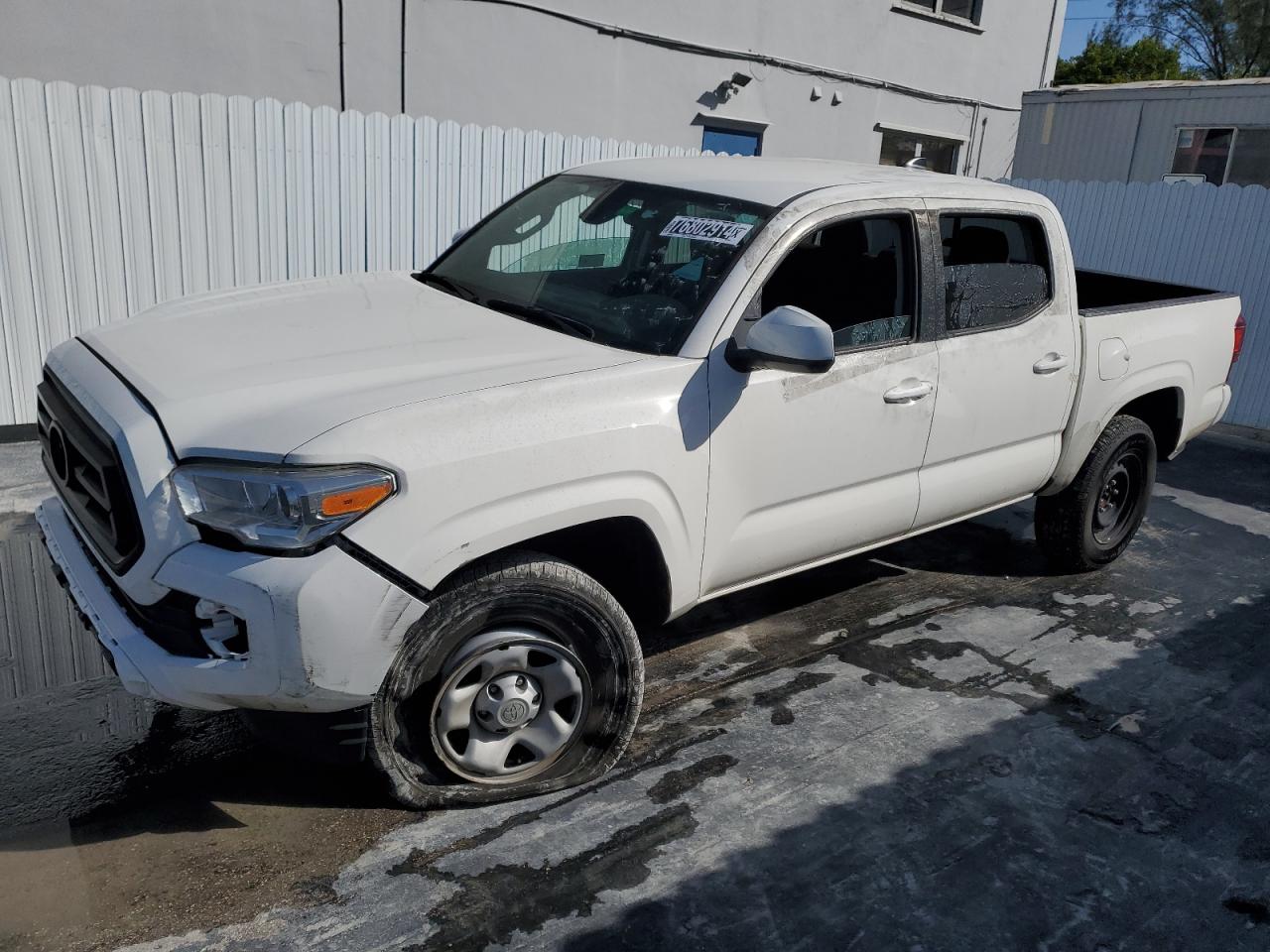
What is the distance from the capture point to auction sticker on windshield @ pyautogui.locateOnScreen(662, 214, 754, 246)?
3.65 meters

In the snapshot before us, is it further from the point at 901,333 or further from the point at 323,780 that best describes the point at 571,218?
the point at 323,780

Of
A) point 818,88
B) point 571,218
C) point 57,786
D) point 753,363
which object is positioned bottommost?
point 57,786

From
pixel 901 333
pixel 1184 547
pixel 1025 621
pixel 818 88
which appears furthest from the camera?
pixel 818 88

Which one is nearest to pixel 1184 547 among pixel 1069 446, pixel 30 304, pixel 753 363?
pixel 1069 446

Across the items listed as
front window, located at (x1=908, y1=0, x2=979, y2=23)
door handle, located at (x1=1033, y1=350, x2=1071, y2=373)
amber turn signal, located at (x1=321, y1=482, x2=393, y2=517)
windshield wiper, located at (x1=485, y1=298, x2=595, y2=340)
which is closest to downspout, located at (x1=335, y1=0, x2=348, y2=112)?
windshield wiper, located at (x1=485, y1=298, x2=595, y2=340)

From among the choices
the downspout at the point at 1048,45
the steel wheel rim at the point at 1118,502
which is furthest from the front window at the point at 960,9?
the steel wheel rim at the point at 1118,502

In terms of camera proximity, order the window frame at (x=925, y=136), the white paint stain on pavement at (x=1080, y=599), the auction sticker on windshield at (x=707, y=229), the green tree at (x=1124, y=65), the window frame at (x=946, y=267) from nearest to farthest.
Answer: the auction sticker on windshield at (x=707, y=229)
the window frame at (x=946, y=267)
the white paint stain on pavement at (x=1080, y=599)
the window frame at (x=925, y=136)
the green tree at (x=1124, y=65)

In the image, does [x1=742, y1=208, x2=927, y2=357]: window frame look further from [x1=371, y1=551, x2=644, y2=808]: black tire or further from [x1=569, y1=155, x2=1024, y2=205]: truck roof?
[x1=371, y1=551, x2=644, y2=808]: black tire

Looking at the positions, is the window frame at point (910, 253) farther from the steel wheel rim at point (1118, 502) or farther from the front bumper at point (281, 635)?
the steel wheel rim at point (1118, 502)

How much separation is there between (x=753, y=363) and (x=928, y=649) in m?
1.89

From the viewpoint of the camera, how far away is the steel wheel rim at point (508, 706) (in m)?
3.02

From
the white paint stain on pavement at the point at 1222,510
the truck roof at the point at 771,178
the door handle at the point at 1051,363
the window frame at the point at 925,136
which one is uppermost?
the window frame at the point at 925,136

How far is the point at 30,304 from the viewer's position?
6.36 meters

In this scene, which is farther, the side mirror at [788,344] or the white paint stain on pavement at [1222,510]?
the white paint stain on pavement at [1222,510]
